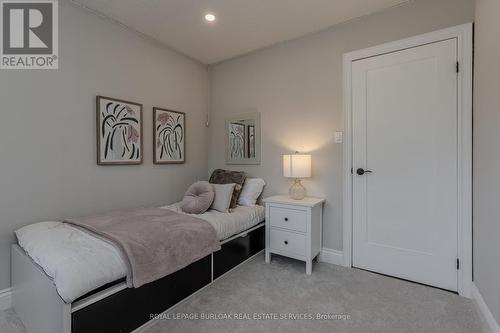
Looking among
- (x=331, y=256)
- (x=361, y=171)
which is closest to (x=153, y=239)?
(x=331, y=256)

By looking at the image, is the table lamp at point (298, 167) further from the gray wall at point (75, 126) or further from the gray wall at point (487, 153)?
the gray wall at point (75, 126)

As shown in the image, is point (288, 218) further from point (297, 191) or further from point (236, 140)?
point (236, 140)

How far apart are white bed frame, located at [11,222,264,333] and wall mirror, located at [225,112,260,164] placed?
6.06 feet

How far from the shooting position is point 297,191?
262cm

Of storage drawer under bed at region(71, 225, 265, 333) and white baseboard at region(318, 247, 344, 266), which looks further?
white baseboard at region(318, 247, 344, 266)

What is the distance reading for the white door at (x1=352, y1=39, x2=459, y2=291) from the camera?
2006 mm

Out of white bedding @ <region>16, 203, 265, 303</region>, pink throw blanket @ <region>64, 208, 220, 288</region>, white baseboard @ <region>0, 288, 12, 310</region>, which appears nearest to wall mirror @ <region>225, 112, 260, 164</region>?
pink throw blanket @ <region>64, 208, 220, 288</region>

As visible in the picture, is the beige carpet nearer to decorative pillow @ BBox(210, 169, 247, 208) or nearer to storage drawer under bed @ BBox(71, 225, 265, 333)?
storage drawer under bed @ BBox(71, 225, 265, 333)

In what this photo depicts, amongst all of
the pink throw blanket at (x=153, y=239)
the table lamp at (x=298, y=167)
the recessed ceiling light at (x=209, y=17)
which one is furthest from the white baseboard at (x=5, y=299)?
the recessed ceiling light at (x=209, y=17)

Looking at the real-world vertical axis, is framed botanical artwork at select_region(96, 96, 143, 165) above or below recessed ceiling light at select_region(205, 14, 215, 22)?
below

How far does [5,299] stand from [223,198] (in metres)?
1.88

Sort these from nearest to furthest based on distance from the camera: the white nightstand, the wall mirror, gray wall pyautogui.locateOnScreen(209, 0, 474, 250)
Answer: gray wall pyautogui.locateOnScreen(209, 0, 474, 250)
the white nightstand
the wall mirror

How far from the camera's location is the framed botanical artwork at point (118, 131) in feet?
7.79

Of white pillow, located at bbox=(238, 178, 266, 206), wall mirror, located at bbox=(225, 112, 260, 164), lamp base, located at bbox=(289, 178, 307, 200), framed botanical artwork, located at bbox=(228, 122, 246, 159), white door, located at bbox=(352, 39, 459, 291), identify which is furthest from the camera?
framed botanical artwork, located at bbox=(228, 122, 246, 159)
